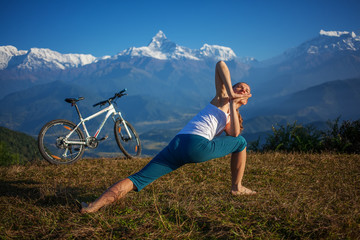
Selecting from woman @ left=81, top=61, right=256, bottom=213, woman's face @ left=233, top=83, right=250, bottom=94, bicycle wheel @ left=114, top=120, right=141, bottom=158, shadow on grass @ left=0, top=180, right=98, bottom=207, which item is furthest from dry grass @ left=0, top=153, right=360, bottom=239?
bicycle wheel @ left=114, top=120, right=141, bottom=158

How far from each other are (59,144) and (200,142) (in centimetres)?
437

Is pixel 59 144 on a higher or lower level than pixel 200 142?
lower

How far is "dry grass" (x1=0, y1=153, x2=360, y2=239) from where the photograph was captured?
230 cm

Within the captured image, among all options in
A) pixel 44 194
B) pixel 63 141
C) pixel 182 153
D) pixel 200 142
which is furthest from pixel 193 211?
pixel 63 141

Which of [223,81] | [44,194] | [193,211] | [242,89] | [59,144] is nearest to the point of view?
[193,211]

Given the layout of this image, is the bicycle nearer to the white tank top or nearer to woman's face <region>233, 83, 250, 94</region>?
the white tank top

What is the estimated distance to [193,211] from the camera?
2.68 meters

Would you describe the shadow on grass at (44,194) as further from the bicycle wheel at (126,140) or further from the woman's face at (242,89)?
the bicycle wheel at (126,140)

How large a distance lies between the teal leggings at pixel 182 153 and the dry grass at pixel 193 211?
A: 335mm

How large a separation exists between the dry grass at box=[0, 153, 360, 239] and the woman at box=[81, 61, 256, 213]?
0.81ft

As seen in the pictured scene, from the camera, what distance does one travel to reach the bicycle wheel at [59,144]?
5734 millimetres

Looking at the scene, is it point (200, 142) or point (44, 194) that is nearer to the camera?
point (200, 142)

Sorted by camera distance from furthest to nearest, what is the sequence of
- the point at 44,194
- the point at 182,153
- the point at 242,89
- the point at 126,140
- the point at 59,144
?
the point at 126,140
the point at 59,144
the point at 44,194
the point at 242,89
the point at 182,153

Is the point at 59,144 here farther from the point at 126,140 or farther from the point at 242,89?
the point at 242,89
